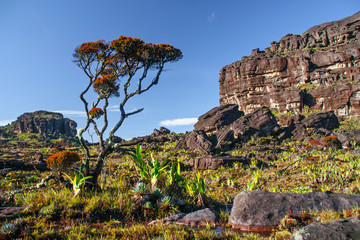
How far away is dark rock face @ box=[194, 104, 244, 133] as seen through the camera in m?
47.0

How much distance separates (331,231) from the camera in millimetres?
3842

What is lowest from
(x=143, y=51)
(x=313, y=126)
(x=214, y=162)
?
(x=214, y=162)

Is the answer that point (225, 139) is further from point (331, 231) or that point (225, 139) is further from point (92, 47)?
point (331, 231)

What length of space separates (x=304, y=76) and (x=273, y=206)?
71.5 m

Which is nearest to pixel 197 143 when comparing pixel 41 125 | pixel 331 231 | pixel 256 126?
pixel 256 126

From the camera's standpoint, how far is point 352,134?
27.4 metres

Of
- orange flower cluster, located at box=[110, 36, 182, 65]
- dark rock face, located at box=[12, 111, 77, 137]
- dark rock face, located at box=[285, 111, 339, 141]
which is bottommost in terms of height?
dark rock face, located at box=[285, 111, 339, 141]

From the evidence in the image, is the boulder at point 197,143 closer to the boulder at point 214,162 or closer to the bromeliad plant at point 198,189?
the boulder at point 214,162

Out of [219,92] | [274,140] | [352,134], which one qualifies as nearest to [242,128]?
[274,140]

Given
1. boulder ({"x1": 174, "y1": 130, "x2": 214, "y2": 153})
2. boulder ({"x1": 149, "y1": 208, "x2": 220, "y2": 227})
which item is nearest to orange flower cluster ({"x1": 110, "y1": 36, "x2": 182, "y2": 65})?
boulder ({"x1": 149, "y1": 208, "x2": 220, "y2": 227})

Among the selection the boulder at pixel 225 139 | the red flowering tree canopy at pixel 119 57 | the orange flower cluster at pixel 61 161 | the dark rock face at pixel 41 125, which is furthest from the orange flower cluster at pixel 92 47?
the dark rock face at pixel 41 125

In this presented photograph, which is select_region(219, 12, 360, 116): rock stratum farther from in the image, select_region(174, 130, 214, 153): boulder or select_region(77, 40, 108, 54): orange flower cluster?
select_region(77, 40, 108, 54): orange flower cluster

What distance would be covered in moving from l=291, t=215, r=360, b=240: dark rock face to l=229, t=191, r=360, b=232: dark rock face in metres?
1.64

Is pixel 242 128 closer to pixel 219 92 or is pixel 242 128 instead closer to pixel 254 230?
pixel 254 230
